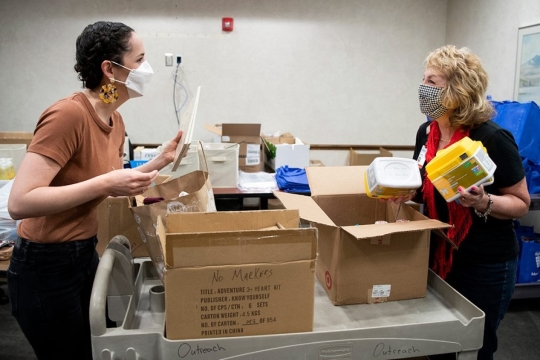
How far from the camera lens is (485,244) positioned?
1.51 meters

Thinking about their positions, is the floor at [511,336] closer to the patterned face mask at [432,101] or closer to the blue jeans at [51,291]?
the blue jeans at [51,291]

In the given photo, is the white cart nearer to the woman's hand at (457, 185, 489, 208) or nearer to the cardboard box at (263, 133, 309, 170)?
the woman's hand at (457, 185, 489, 208)

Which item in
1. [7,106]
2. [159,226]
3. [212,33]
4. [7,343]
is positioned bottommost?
[7,343]

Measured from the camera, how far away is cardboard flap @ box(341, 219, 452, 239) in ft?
4.06

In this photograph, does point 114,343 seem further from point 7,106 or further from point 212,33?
point 7,106

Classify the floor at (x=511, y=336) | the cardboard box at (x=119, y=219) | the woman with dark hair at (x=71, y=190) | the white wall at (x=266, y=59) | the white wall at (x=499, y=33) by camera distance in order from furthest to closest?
the white wall at (x=266, y=59) → the white wall at (x=499, y=33) → the floor at (x=511, y=336) → the cardboard box at (x=119, y=219) → the woman with dark hair at (x=71, y=190)

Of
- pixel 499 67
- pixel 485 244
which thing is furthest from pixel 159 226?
pixel 499 67

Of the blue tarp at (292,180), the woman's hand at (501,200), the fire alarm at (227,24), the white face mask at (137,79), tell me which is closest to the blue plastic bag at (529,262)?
the blue tarp at (292,180)

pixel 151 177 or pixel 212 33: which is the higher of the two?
pixel 212 33

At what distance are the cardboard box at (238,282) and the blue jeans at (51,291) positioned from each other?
415mm

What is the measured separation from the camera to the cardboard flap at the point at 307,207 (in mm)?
1319

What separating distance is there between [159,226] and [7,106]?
4.31 m

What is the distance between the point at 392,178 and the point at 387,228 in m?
0.21

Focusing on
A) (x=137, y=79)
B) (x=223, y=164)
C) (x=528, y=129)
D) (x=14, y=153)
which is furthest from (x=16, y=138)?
(x=528, y=129)
